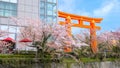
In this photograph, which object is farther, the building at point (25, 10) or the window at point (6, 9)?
the building at point (25, 10)

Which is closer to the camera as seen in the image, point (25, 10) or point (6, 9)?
point (6, 9)

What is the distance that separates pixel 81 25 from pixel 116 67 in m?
14.0

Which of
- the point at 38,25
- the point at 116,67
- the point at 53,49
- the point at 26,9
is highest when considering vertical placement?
the point at 26,9

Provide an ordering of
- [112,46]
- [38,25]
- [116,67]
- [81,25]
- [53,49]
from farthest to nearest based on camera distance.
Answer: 1. [81,25]
2. [112,46]
3. [116,67]
4. [38,25]
5. [53,49]

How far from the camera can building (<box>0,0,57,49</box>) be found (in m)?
41.0

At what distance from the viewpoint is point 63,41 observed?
2066 centimetres

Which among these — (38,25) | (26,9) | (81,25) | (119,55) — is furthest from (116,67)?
(26,9)

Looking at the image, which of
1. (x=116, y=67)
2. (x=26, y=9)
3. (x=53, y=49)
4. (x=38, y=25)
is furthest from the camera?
(x=26, y=9)

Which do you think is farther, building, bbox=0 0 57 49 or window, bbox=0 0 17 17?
building, bbox=0 0 57 49

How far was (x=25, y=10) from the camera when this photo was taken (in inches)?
1756

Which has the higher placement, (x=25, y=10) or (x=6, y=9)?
(x=25, y=10)

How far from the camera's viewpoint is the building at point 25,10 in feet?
134

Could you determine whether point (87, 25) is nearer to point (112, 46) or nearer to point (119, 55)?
point (112, 46)

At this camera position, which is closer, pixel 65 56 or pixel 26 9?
pixel 65 56
